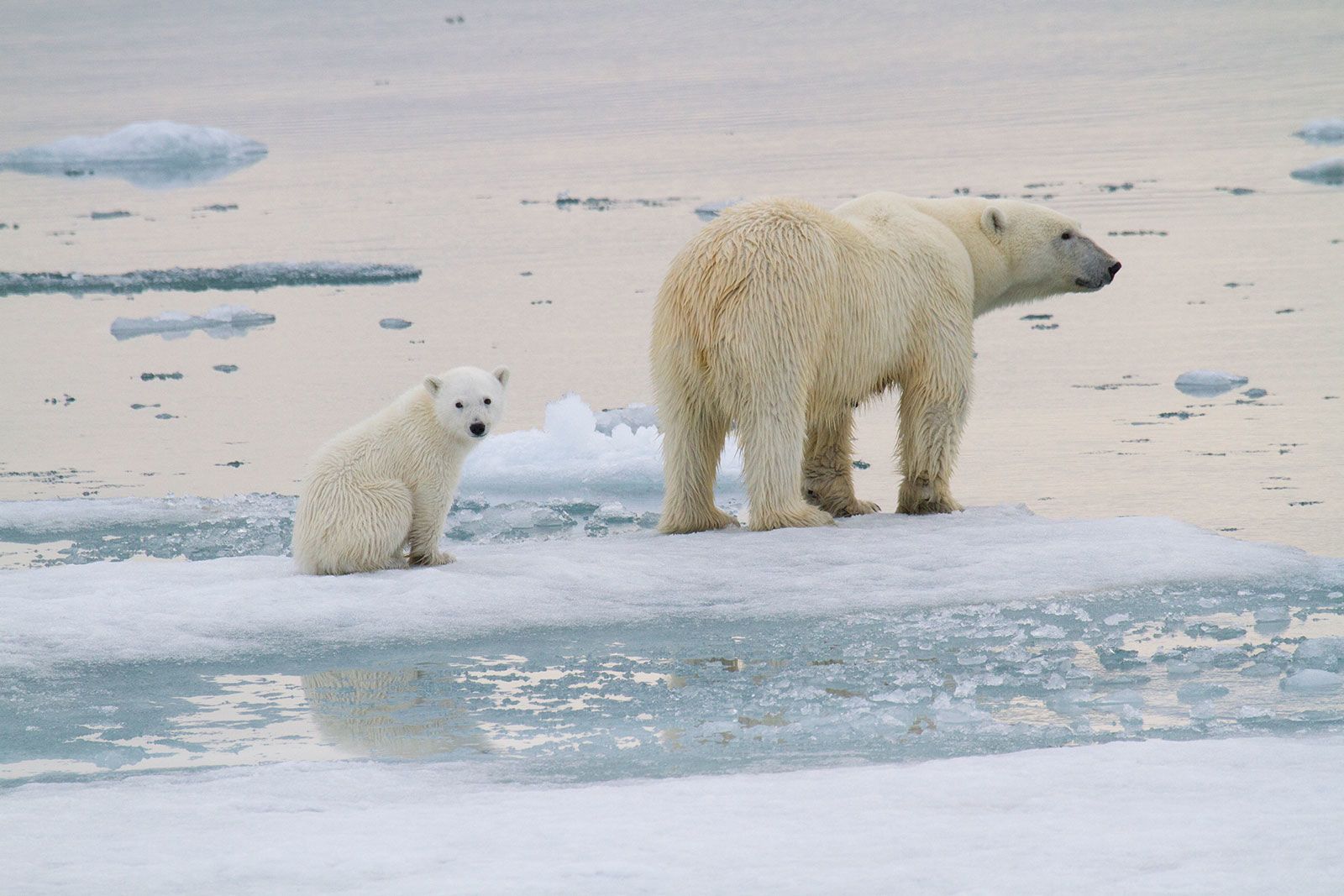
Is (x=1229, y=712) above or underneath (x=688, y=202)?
underneath

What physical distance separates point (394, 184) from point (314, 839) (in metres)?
15.9

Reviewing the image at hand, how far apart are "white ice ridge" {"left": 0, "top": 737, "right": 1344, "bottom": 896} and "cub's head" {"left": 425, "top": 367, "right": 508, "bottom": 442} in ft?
5.23

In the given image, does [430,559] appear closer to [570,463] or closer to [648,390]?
[570,463]

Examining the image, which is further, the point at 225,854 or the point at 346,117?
the point at 346,117

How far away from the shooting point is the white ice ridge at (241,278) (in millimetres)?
13117

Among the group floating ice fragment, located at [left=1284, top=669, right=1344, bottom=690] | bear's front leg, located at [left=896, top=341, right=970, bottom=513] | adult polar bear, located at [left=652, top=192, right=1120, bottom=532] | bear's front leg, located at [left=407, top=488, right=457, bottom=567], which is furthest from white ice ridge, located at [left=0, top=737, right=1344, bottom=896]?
bear's front leg, located at [left=896, top=341, right=970, bottom=513]

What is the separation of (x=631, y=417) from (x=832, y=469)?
1.87 metres

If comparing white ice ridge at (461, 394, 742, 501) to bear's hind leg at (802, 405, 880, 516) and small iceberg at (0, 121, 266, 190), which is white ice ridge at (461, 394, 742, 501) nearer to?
bear's hind leg at (802, 405, 880, 516)

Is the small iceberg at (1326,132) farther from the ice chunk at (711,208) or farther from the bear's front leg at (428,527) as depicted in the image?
the bear's front leg at (428,527)

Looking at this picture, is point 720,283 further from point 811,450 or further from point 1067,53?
point 1067,53

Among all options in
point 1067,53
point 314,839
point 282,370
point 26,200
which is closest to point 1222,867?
point 314,839

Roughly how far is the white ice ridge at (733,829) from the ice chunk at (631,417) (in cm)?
423

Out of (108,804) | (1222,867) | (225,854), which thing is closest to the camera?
(1222,867)

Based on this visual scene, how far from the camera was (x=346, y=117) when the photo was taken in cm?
2938
